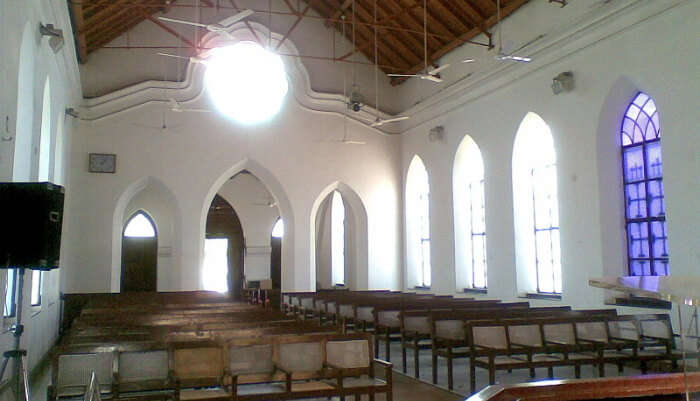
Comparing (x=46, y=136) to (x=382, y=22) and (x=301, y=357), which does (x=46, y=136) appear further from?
(x=382, y=22)

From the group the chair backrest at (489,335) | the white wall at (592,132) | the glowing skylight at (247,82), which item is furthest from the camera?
the glowing skylight at (247,82)

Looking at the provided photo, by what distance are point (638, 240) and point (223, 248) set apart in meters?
15.3

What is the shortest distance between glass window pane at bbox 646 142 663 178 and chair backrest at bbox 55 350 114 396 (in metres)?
7.47

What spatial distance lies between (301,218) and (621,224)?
7591 millimetres

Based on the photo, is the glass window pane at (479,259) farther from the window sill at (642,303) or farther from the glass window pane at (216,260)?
the glass window pane at (216,260)

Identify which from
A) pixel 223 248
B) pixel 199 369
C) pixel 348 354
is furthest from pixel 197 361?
pixel 223 248

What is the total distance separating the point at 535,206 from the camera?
37.6 feet

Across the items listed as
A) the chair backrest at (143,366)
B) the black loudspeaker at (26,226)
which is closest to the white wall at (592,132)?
the chair backrest at (143,366)

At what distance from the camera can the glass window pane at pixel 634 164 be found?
363 inches

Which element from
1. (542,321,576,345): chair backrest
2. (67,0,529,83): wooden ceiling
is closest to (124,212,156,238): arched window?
(67,0,529,83): wooden ceiling

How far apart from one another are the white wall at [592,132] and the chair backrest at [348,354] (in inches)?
185

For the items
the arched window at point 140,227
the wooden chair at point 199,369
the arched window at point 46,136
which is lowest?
the wooden chair at point 199,369

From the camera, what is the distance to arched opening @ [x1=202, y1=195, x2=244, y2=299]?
69.8 ft

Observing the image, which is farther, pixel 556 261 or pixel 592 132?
pixel 556 261
